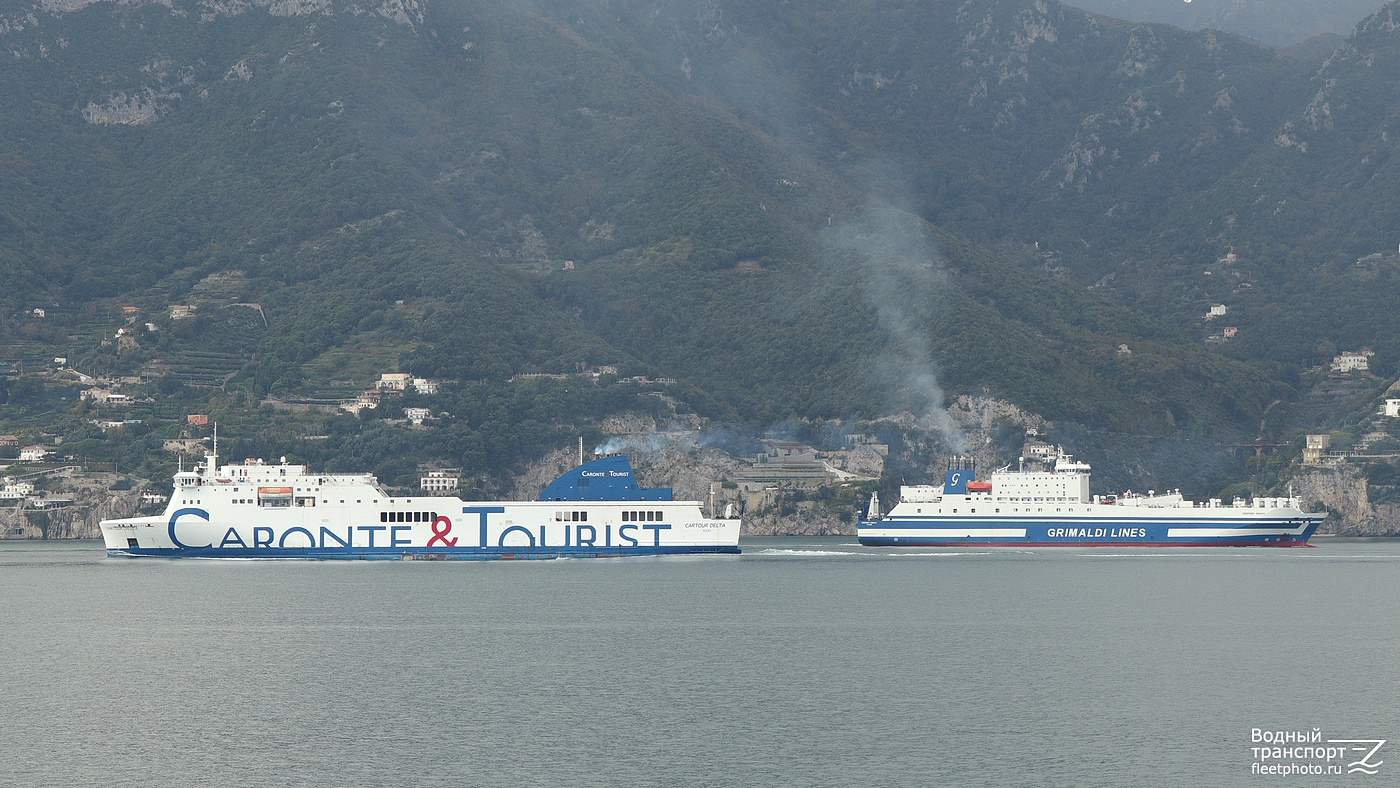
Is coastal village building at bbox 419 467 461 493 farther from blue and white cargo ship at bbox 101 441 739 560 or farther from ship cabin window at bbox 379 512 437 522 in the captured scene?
ship cabin window at bbox 379 512 437 522

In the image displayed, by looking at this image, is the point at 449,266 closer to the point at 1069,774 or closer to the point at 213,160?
the point at 213,160

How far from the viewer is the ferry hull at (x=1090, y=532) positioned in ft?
367

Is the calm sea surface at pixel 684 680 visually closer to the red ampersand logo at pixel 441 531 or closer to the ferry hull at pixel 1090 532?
the red ampersand logo at pixel 441 531

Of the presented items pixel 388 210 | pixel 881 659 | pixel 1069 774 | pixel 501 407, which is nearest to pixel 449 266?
pixel 388 210

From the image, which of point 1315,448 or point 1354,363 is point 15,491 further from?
point 1354,363

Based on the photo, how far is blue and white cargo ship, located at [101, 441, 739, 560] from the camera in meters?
90.8

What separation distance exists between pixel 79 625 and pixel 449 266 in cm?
11871

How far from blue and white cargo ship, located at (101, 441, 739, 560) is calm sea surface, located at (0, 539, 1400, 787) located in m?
13.4

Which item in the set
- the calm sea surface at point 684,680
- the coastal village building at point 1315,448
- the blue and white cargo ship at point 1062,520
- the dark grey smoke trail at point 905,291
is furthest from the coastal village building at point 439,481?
the coastal village building at point 1315,448

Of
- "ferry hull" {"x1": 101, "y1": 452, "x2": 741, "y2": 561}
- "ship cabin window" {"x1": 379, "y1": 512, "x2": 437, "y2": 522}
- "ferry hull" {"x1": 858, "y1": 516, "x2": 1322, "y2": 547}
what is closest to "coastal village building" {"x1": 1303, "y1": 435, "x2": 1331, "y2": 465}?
"ferry hull" {"x1": 858, "y1": 516, "x2": 1322, "y2": 547}

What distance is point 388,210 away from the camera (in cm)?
18538

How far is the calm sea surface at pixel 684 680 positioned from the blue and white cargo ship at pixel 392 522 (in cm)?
1345

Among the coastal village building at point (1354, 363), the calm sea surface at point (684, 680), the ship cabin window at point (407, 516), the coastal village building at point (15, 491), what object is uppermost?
the coastal village building at point (1354, 363)

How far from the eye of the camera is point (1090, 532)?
112000mm
